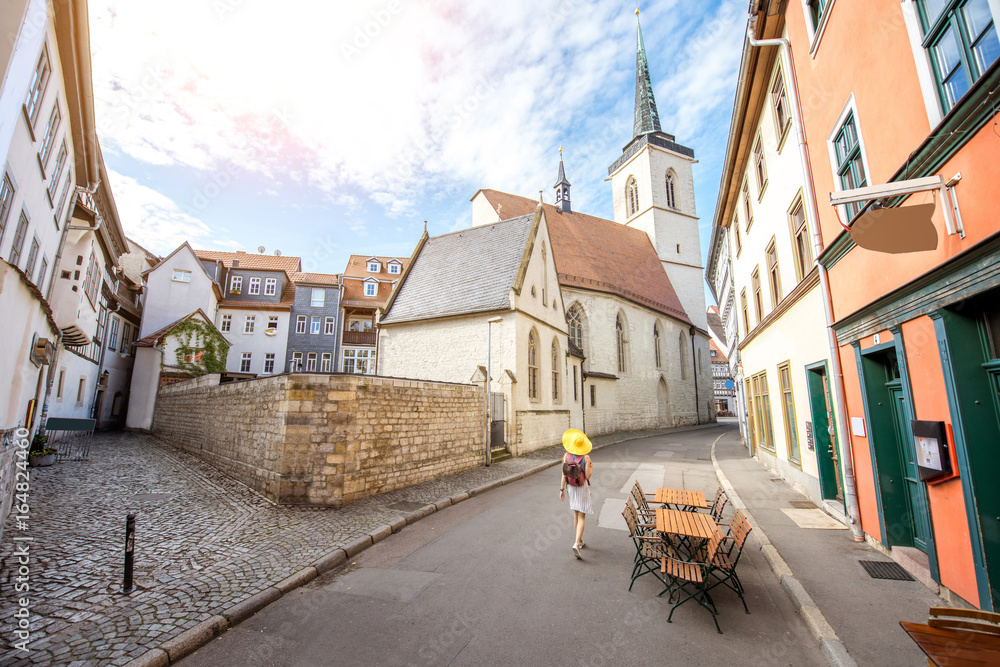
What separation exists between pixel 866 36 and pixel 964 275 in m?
3.47

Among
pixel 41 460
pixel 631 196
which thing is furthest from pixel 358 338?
pixel 631 196

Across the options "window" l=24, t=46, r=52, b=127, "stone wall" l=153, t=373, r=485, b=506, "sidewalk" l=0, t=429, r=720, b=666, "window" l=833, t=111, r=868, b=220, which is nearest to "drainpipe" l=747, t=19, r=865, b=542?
"window" l=833, t=111, r=868, b=220

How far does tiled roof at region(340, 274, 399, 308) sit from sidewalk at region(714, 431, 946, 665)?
3187cm

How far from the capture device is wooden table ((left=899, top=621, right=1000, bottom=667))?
2293mm

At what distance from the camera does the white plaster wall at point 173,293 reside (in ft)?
92.5

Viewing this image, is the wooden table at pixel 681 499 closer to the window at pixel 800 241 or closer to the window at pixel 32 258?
the window at pixel 800 241

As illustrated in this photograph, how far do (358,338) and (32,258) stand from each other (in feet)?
81.6

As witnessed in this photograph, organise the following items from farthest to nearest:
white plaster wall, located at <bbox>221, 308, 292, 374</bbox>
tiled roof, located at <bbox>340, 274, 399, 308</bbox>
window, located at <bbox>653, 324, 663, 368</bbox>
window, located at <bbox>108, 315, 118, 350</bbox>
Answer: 1. tiled roof, located at <bbox>340, 274, 399, 308</bbox>
2. white plaster wall, located at <bbox>221, 308, 292, 374</bbox>
3. window, located at <bbox>653, 324, 663, 368</bbox>
4. window, located at <bbox>108, 315, 118, 350</bbox>

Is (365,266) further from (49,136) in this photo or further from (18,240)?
(18,240)

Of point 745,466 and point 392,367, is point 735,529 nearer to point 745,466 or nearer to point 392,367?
point 745,466

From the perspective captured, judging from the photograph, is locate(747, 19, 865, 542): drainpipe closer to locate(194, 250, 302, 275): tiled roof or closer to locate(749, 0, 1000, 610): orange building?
locate(749, 0, 1000, 610): orange building

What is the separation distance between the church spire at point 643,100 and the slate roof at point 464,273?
2829cm

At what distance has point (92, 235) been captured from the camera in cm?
1355

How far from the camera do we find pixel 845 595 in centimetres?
445
